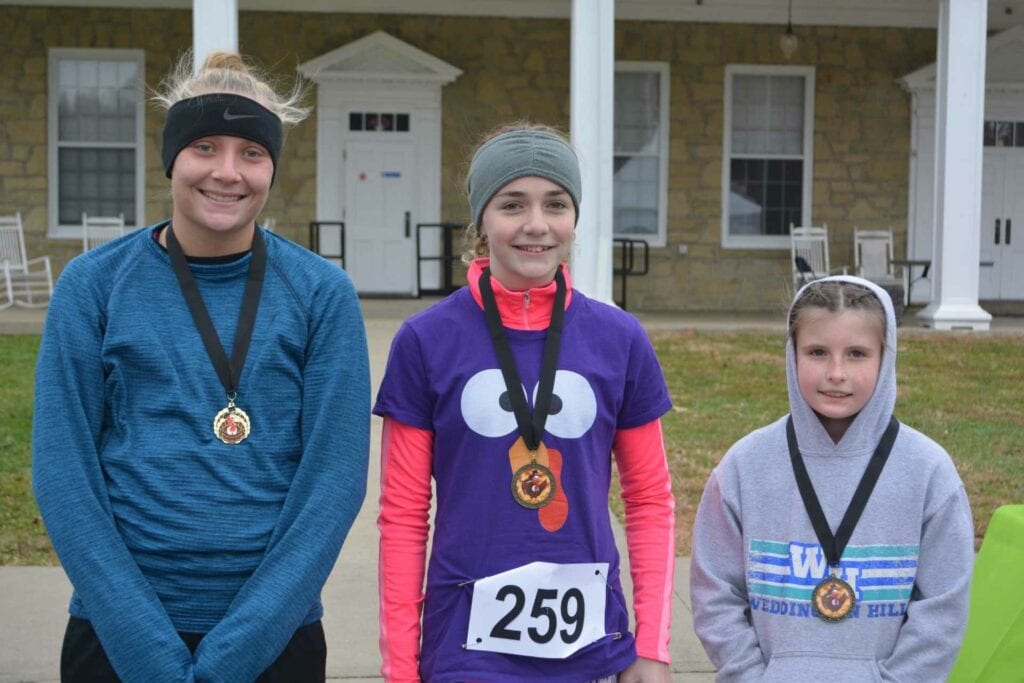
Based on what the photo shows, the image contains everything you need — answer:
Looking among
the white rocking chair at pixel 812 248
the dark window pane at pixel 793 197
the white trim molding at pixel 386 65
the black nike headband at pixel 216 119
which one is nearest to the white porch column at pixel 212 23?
the white trim molding at pixel 386 65

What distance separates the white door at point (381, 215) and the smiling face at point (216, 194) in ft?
43.0

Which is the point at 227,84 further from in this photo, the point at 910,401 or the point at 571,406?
the point at 910,401

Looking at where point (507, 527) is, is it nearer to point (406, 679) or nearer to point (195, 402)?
point (406, 679)

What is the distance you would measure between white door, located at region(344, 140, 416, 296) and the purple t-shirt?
518 inches

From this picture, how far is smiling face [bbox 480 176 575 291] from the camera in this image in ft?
8.07

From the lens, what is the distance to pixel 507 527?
2.39 metres

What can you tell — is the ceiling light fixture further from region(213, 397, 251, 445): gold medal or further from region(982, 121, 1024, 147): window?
region(213, 397, 251, 445): gold medal

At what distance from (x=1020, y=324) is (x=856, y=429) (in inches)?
477

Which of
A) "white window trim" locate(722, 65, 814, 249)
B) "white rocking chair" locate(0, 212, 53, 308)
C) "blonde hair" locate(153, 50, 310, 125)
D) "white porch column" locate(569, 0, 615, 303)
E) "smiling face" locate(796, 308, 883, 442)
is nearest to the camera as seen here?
"blonde hair" locate(153, 50, 310, 125)

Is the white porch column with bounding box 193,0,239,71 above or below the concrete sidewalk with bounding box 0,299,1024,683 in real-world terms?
above

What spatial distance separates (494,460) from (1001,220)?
50.6 feet

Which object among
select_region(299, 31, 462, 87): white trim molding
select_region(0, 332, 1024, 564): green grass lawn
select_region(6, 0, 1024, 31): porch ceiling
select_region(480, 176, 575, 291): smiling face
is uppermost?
select_region(6, 0, 1024, 31): porch ceiling

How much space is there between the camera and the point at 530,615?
7.69 feet

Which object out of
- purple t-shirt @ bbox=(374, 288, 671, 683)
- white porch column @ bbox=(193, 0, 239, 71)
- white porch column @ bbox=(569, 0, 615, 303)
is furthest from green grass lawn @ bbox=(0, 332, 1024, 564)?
purple t-shirt @ bbox=(374, 288, 671, 683)
